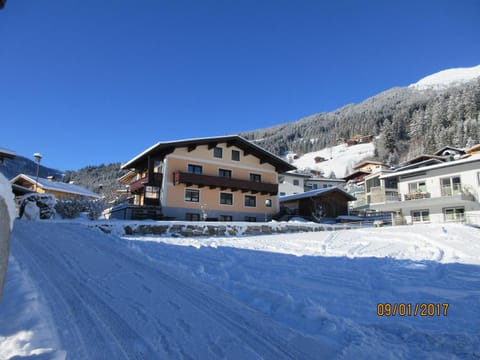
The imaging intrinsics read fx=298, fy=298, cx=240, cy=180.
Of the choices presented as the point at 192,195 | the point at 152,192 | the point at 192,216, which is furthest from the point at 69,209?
the point at 192,195

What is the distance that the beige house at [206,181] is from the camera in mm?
26281

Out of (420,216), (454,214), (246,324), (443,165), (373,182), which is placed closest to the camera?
(246,324)

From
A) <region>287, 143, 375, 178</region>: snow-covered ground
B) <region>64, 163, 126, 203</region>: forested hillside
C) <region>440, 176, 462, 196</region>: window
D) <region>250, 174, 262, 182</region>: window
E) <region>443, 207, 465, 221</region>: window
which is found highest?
<region>287, 143, 375, 178</region>: snow-covered ground

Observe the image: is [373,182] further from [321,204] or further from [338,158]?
[338,158]

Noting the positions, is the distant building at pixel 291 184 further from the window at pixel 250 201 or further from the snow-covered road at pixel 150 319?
the snow-covered road at pixel 150 319

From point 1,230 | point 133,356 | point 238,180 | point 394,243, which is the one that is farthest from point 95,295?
point 238,180

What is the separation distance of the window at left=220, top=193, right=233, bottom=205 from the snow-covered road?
22.7 metres

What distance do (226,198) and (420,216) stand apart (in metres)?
18.9

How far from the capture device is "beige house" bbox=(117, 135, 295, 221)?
2628cm

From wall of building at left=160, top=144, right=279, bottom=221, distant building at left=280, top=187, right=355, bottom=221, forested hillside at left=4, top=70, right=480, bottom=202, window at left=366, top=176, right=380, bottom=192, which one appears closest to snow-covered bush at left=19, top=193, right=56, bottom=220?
wall of building at left=160, top=144, right=279, bottom=221

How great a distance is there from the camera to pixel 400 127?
102m
